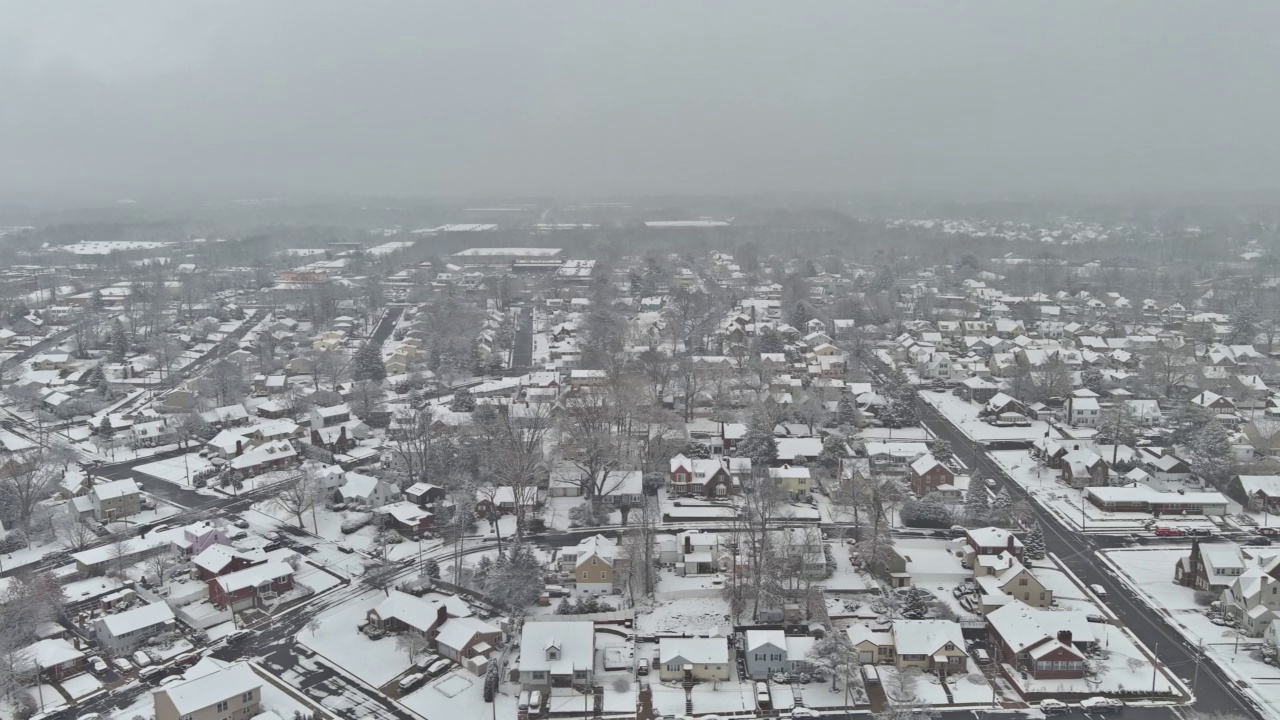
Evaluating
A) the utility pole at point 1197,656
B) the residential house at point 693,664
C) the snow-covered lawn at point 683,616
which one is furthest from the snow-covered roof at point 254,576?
the utility pole at point 1197,656

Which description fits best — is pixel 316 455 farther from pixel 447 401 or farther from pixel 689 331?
pixel 689 331

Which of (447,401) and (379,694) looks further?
(447,401)

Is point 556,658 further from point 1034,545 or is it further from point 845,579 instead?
point 1034,545

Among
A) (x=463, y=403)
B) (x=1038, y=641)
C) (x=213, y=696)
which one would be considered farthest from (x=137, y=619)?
(x=1038, y=641)

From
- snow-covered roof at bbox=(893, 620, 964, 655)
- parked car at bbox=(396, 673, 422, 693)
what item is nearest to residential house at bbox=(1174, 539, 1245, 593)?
snow-covered roof at bbox=(893, 620, 964, 655)

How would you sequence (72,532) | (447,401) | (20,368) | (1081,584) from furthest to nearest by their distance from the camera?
(20,368)
(447,401)
(72,532)
(1081,584)

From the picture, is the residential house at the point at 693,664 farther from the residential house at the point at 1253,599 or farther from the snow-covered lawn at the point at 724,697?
the residential house at the point at 1253,599

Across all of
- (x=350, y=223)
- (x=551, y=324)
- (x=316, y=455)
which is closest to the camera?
(x=316, y=455)

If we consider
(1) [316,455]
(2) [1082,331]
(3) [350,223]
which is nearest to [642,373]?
(1) [316,455]
